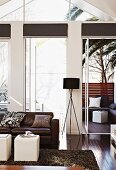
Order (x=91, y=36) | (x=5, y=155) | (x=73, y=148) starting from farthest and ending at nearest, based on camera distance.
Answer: (x=91, y=36), (x=73, y=148), (x=5, y=155)

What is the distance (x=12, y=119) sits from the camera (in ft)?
21.0

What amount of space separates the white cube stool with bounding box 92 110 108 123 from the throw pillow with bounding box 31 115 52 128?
2297 millimetres

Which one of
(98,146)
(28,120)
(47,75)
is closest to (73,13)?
(47,75)

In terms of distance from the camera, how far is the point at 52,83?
833 centimetres

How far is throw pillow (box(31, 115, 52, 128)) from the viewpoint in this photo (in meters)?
6.27

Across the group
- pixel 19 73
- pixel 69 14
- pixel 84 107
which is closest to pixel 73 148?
pixel 84 107

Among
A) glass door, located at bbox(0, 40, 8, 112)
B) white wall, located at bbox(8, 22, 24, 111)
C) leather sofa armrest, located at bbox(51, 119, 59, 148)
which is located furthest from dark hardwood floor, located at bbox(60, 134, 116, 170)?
glass door, located at bbox(0, 40, 8, 112)

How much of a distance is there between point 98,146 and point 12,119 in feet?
6.55

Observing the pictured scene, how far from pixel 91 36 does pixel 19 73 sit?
224cm

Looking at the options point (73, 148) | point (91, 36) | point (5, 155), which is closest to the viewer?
point (5, 155)

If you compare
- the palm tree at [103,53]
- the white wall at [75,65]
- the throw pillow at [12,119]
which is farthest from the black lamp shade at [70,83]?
the throw pillow at [12,119]

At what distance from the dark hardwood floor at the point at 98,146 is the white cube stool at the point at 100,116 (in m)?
0.76

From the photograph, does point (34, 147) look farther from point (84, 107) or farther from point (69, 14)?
point (69, 14)

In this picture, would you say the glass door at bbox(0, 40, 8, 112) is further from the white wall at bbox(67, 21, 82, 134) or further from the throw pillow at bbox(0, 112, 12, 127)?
the white wall at bbox(67, 21, 82, 134)
